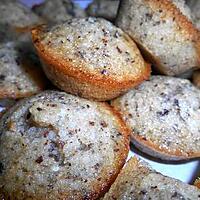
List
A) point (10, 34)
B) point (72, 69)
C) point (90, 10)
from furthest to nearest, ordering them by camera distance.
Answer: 1. point (90, 10)
2. point (10, 34)
3. point (72, 69)

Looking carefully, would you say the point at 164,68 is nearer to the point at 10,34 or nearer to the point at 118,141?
the point at 118,141

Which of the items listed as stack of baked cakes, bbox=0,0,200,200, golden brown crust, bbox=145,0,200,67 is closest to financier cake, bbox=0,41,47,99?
stack of baked cakes, bbox=0,0,200,200

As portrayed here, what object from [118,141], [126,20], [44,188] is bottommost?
[44,188]

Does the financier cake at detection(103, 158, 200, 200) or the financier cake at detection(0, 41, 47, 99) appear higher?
the financier cake at detection(103, 158, 200, 200)

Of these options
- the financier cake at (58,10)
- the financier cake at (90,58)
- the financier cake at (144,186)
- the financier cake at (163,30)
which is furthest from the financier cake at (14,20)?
the financier cake at (144,186)

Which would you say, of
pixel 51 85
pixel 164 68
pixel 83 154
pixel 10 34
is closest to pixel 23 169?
pixel 83 154

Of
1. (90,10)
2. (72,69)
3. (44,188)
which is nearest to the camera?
(44,188)

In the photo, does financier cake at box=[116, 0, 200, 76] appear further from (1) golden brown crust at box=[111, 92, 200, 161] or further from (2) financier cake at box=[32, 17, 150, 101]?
(1) golden brown crust at box=[111, 92, 200, 161]

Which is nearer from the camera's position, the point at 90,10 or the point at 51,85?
the point at 51,85

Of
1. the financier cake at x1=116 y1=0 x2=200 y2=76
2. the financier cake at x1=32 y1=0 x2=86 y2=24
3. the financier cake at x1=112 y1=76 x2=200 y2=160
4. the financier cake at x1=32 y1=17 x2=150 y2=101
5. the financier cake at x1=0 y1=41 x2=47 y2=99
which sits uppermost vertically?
the financier cake at x1=116 y1=0 x2=200 y2=76
